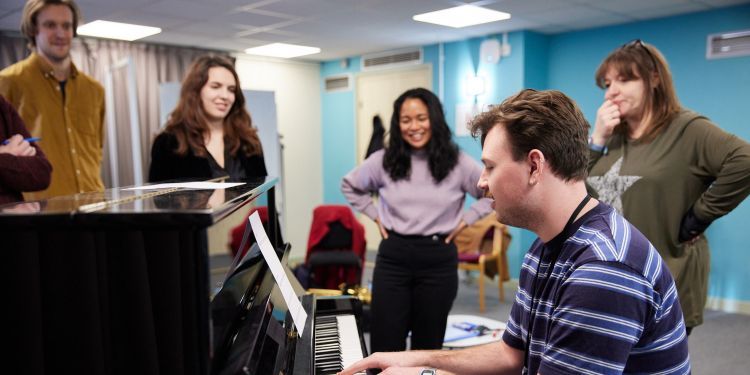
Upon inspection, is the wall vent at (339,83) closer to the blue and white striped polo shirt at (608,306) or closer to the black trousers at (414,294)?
the black trousers at (414,294)

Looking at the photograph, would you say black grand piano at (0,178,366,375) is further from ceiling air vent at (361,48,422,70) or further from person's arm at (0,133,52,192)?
ceiling air vent at (361,48,422,70)

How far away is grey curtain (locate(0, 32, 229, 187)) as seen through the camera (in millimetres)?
5285

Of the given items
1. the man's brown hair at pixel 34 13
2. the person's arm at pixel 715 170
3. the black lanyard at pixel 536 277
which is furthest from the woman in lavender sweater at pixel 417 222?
the man's brown hair at pixel 34 13

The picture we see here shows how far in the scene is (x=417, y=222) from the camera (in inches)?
93.0

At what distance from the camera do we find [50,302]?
2.59 ft

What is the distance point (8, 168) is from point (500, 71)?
→ 4535 millimetres

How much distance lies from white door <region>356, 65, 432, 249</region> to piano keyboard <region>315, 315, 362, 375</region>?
4.66m

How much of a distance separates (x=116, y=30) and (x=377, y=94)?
2869 millimetres

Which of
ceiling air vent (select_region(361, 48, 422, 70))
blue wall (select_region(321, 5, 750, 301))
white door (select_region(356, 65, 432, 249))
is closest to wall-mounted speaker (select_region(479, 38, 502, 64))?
blue wall (select_region(321, 5, 750, 301))

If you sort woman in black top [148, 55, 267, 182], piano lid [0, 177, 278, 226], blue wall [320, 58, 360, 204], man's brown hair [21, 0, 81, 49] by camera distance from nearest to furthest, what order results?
piano lid [0, 177, 278, 226] < woman in black top [148, 55, 267, 182] < man's brown hair [21, 0, 81, 49] < blue wall [320, 58, 360, 204]

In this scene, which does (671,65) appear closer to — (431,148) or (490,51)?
(490,51)

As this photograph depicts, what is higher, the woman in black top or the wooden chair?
the woman in black top

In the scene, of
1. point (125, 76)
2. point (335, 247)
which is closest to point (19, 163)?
point (335, 247)

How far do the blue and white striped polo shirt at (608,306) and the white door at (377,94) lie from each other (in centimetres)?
515
